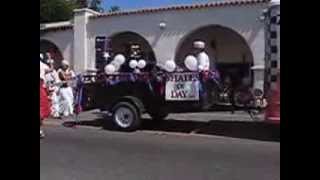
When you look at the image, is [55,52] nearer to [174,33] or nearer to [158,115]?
[174,33]

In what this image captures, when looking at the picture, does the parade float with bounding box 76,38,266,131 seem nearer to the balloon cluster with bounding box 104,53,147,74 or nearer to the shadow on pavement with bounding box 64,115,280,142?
the balloon cluster with bounding box 104,53,147,74

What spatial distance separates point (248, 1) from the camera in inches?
706

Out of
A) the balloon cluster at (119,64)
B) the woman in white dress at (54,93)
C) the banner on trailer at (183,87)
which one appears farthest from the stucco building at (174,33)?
the banner on trailer at (183,87)

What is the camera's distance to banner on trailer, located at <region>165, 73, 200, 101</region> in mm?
10875

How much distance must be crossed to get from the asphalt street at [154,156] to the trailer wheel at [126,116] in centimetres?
22

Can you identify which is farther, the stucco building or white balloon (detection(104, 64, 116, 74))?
the stucco building

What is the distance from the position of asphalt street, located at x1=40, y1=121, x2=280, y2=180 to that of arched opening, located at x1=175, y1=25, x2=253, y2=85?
29.6 ft

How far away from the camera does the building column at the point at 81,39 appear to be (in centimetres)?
2098

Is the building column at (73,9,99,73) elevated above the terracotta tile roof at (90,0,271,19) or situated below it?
below

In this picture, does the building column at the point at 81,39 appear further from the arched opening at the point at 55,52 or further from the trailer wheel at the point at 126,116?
the trailer wheel at the point at 126,116

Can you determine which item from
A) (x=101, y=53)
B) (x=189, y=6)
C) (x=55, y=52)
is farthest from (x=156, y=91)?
(x=55, y=52)

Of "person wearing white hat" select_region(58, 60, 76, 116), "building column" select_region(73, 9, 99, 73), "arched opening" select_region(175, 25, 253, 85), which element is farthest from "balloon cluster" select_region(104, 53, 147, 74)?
"building column" select_region(73, 9, 99, 73)
